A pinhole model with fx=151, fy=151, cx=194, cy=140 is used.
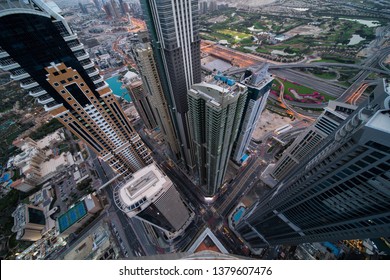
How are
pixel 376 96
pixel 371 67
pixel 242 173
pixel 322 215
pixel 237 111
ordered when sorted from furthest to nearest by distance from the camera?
pixel 371 67, pixel 242 173, pixel 237 111, pixel 322 215, pixel 376 96

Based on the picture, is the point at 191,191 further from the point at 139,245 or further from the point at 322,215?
the point at 322,215

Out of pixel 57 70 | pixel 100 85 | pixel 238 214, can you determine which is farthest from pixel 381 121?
pixel 238 214

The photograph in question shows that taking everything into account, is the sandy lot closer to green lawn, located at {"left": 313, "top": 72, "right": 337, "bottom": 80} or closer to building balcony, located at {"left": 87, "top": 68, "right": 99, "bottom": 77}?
green lawn, located at {"left": 313, "top": 72, "right": 337, "bottom": 80}

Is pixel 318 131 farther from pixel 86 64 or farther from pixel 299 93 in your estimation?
pixel 299 93

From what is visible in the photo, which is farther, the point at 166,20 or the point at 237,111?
the point at 237,111

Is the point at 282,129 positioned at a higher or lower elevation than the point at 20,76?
lower

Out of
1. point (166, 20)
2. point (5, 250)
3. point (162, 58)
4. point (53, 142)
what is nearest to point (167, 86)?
point (162, 58)

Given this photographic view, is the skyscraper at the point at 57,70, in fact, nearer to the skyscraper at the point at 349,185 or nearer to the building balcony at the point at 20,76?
the building balcony at the point at 20,76

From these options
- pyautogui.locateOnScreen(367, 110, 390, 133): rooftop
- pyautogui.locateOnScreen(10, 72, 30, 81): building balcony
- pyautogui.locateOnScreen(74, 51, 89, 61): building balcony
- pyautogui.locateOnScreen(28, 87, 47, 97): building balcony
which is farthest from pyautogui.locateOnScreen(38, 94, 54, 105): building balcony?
pyautogui.locateOnScreen(367, 110, 390, 133): rooftop
